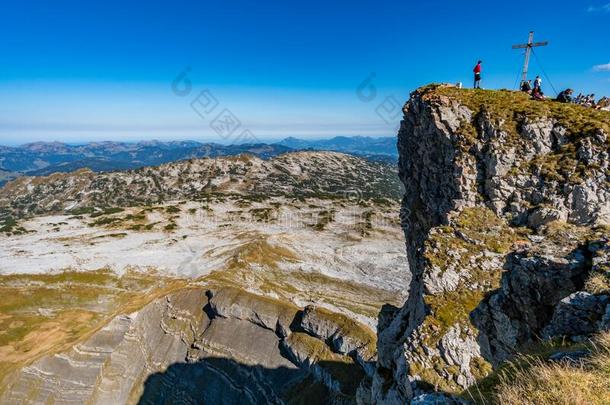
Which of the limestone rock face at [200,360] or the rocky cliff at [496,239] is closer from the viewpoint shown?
the rocky cliff at [496,239]

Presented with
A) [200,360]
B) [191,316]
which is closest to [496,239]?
[200,360]

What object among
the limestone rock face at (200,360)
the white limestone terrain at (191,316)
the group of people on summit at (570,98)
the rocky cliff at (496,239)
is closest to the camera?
the rocky cliff at (496,239)

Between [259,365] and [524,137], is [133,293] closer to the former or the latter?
[259,365]

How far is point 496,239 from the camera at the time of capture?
27.5 metres

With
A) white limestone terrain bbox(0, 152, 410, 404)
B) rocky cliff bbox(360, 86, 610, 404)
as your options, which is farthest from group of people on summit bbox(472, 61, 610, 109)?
white limestone terrain bbox(0, 152, 410, 404)

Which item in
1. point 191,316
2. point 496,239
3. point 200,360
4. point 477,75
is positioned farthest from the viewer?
point 191,316

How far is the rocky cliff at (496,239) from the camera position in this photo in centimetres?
2047

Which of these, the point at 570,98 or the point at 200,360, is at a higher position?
the point at 570,98

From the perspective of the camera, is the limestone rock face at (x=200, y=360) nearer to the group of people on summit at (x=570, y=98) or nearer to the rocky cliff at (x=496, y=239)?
the rocky cliff at (x=496, y=239)

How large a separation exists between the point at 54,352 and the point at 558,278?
3343 inches

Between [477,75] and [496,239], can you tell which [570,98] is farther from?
→ [496,239]

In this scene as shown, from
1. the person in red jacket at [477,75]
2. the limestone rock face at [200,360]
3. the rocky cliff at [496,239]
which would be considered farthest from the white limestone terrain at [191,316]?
the person in red jacket at [477,75]

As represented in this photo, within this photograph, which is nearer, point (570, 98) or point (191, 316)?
point (570, 98)

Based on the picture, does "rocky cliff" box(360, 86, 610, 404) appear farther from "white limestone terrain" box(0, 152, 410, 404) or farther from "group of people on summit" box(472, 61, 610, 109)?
"white limestone terrain" box(0, 152, 410, 404)
